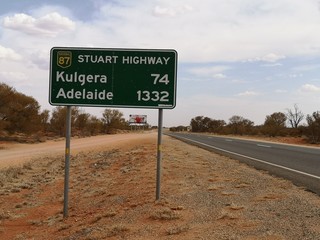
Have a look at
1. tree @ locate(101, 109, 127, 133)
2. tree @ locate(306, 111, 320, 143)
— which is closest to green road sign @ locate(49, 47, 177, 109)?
tree @ locate(306, 111, 320, 143)

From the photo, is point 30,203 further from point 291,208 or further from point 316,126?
point 316,126

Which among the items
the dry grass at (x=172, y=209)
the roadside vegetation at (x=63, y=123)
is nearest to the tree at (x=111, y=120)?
the roadside vegetation at (x=63, y=123)

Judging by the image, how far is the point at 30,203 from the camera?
10180mm

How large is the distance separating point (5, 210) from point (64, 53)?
13.8ft

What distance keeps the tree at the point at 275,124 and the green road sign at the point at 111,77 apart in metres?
59.4

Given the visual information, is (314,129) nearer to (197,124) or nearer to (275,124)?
(275,124)

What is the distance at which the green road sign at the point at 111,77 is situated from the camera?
7.38 meters

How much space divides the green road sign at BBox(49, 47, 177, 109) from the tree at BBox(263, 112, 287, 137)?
59.4 metres

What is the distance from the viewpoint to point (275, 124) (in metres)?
70.7

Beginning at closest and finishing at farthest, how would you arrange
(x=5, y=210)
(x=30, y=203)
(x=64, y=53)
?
(x=64, y=53) < (x=5, y=210) < (x=30, y=203)

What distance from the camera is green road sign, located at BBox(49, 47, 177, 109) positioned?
7.38 m

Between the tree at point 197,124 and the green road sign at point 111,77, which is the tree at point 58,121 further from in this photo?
the tree at point 197,124

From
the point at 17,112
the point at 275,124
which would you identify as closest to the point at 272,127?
the point at 275,124

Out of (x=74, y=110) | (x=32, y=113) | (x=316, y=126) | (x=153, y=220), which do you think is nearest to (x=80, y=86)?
(x=153, y=220)
